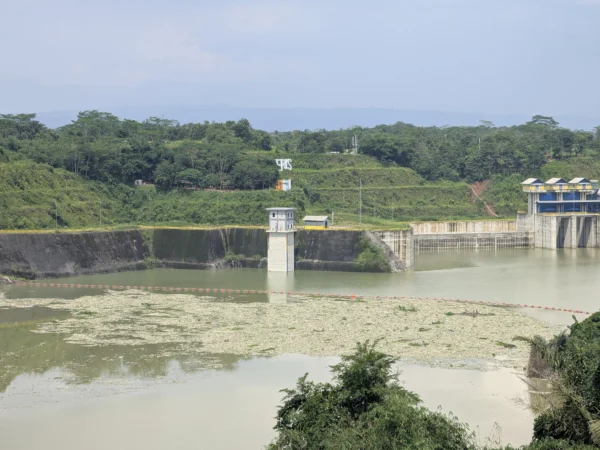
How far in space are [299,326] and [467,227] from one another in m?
34.9

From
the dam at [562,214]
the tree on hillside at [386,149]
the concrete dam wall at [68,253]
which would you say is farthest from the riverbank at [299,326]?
the tree on hillside at [386,149]

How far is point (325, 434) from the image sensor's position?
15.2 m

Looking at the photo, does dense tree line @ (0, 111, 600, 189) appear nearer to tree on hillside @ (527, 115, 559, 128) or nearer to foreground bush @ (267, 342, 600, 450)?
tree on hillside @ (527, 115, 559, 128)

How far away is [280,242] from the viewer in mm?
48594

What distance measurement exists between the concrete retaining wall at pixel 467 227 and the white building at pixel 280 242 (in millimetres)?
16538

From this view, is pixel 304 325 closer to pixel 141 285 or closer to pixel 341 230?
pixel 141 285

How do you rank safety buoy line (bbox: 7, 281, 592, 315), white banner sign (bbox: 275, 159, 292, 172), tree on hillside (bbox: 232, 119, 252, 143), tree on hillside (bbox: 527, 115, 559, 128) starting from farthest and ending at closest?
tree on hillside (bbox: 527, 115, 559, 128)
tree on hillside (bbox: 232, 119, 252, 143)
white banner sign (bbox: 275, 159, 292, 172)
safety buoy line (bbox: 7, 281, 592, 315)

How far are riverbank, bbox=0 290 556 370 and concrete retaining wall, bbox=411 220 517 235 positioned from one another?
25889 mm

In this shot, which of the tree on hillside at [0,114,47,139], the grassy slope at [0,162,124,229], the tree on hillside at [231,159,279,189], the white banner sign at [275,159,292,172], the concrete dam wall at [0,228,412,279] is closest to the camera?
the concrete dam wall at [0,228,412,279]

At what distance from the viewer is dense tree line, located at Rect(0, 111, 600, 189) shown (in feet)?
200

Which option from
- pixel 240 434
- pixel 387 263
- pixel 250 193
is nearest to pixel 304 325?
pixel 240 434

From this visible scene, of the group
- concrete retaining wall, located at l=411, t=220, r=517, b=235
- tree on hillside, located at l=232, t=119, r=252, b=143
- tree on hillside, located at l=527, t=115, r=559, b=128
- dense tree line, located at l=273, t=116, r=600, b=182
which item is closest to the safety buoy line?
concrete retaining wall, located at l=411, t=220, r=517, b=235

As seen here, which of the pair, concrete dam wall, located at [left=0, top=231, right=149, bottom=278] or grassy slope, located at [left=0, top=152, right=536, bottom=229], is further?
grassy slope, located at [left=0, top=152, right=536, bottom=229]

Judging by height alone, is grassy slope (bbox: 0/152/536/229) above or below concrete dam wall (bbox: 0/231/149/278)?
above
